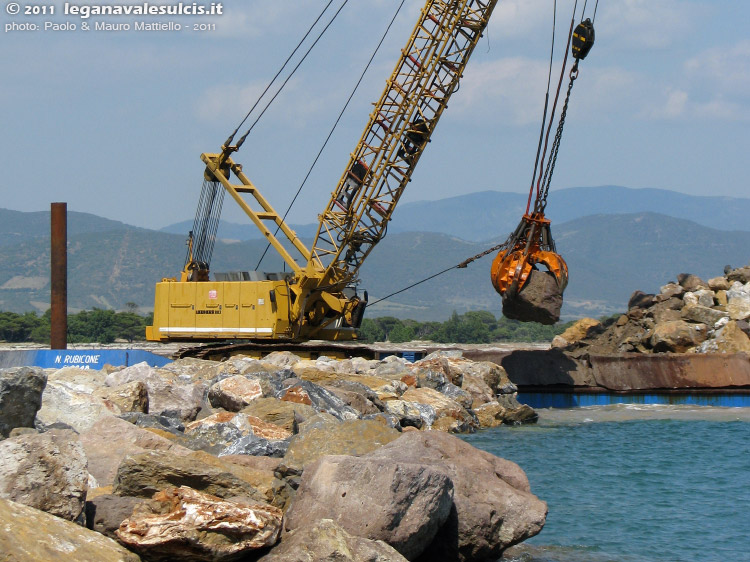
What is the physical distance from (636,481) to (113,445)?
715 centimetres

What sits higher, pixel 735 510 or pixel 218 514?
pixel 218 514

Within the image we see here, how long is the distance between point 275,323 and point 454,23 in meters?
7.88

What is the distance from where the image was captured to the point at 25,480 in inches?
278

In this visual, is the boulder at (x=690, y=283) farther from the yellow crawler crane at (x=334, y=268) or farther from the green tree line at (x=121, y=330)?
the green tree line at (x=121, y=330)

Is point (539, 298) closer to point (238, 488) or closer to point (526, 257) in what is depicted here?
point (526, 257)

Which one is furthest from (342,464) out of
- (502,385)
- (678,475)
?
(502,385)

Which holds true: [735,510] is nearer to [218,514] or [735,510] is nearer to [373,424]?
[373,424]

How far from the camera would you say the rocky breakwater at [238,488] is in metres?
7.11

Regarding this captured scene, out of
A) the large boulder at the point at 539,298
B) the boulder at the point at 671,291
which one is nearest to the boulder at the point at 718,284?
the boulder at the point at 671,291

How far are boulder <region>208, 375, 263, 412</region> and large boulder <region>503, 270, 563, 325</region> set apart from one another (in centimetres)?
769

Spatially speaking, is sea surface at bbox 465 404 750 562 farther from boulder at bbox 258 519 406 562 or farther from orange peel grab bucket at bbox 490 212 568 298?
orange peel grab bucket at bbox 490 212 568 298

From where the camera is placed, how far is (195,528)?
7.28 metres

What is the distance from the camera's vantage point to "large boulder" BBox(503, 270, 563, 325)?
19.9m

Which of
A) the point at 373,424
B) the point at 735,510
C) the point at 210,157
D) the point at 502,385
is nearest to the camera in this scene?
the point at 373,424
